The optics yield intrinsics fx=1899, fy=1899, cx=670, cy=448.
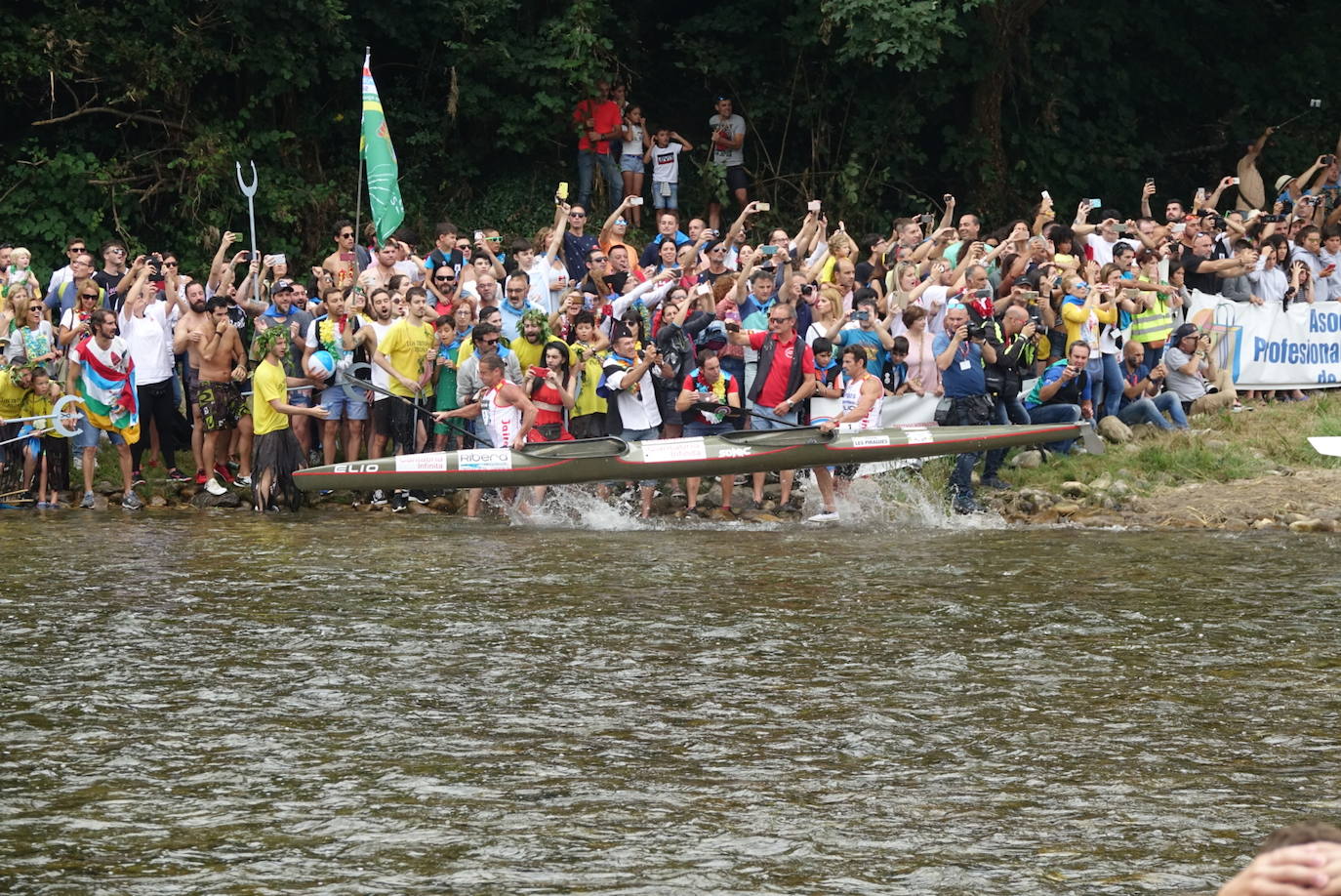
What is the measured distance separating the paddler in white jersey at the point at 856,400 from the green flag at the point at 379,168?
512 centimetres

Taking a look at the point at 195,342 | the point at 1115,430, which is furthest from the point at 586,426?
the point at 1115,430

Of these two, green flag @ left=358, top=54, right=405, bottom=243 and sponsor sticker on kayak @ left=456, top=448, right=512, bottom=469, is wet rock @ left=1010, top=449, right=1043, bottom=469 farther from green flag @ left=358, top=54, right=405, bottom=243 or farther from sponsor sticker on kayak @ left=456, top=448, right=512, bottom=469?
green flag @ left=358, top=54, right=405, bottom=243

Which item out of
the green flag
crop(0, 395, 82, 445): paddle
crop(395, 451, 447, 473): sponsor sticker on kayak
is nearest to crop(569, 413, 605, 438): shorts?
crop(395, 451, 447, 473): sponsor sticker on kayak

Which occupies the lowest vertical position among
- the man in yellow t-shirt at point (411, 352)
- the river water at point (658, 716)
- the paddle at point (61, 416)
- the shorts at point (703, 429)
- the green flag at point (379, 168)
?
the river water at point (658, 716)

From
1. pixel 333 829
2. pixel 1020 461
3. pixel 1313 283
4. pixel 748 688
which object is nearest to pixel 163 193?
pixel 1020 461

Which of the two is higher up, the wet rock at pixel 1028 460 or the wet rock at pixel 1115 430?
the wet rock at pixel 1115 430

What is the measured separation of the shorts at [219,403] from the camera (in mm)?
17188

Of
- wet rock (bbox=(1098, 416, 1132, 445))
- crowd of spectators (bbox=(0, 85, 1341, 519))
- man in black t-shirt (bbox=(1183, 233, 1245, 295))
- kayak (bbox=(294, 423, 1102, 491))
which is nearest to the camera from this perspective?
kayak (bbox=(294, 423, 1102, 491))

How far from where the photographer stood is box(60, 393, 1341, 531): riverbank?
16.3m

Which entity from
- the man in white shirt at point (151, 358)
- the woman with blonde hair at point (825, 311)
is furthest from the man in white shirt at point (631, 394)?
the man in white shirt at point (151, 358)

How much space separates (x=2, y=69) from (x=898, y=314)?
39.2 ft

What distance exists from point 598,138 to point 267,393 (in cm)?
855

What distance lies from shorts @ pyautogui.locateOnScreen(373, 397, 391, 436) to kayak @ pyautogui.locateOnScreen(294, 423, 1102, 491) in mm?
1050

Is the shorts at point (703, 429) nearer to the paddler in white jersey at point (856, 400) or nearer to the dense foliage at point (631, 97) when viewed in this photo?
the paddler in white jersey at point (856, 400)
